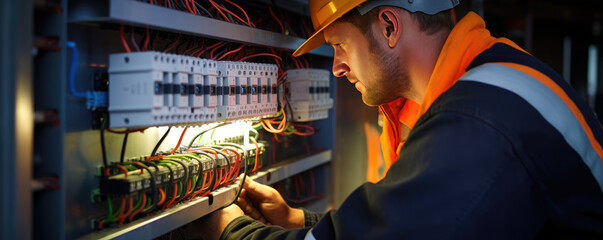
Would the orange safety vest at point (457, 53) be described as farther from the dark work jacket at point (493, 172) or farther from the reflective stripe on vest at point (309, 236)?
the reflective stripe on vest at point (309, 236)

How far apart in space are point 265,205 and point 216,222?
0.23 metres

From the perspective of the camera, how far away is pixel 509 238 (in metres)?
0.99

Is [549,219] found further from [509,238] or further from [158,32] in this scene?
[158,32]

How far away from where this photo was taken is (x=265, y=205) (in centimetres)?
166

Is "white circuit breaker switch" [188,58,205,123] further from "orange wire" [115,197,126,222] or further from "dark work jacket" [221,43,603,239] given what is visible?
"dark work jacket" [221,43,603,239]

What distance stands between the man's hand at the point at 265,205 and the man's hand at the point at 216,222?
4.4 inches

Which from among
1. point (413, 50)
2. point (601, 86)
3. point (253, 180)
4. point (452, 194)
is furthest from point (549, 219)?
point (601, 86)

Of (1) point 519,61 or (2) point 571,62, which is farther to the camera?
(2) point 571,62

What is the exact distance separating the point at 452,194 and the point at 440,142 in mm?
100

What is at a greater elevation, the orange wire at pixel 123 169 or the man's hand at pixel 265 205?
the orange wire at pixel 123 169

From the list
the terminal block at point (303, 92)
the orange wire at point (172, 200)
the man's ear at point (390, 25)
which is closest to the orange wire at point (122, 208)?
the orange wire at point (172, 200)

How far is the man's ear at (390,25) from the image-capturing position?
1.30 meters

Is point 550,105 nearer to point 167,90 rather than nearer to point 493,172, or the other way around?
point 493,172

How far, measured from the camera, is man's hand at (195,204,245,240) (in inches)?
57.7
